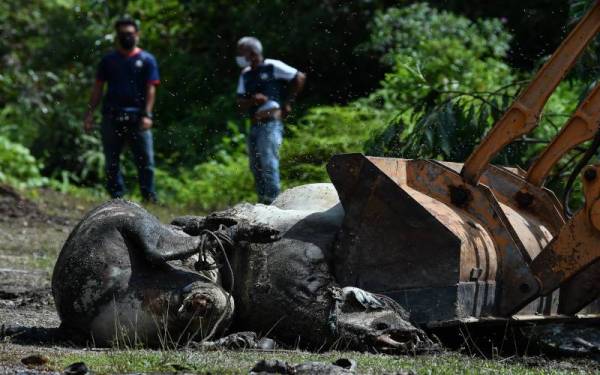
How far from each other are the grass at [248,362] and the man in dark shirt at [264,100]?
571 centimetres

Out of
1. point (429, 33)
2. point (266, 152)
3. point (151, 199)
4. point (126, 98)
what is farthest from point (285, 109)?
point (429, 33)

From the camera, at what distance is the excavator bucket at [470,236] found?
18.1ft

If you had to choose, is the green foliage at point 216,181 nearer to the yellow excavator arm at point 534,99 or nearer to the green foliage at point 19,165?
the green foliage at point 19,165

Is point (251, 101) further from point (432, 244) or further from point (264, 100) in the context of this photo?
point (432, 244)

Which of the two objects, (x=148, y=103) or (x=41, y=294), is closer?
(x=41, y=294)

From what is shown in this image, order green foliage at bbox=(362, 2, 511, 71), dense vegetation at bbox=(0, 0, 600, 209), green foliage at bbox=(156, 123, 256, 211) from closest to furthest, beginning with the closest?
1. dense vegetation at bbox=(0, 0, 600, 209)
2. green foliage at bbox=(362, 2, 511, 71)
3. green foliage at bbox=(156, 123, 256, 211)

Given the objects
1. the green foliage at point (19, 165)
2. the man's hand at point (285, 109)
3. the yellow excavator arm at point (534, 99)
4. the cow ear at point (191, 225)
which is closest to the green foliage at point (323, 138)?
the man's hand at point (285, 109)

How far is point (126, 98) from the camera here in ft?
44.4

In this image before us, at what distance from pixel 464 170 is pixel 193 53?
12600 millimetres

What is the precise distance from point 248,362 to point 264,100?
626 centimetres

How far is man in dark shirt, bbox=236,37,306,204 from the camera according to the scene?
36.1ft

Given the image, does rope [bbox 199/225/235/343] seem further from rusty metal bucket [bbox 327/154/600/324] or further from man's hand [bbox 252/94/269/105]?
man's hand [bbox 252/94/269/105]

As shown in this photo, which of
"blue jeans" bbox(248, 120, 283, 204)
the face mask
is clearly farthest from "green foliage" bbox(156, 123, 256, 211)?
"blue jeans" bbox(248, 120, 283, 204)

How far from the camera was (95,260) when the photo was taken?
218 inches
